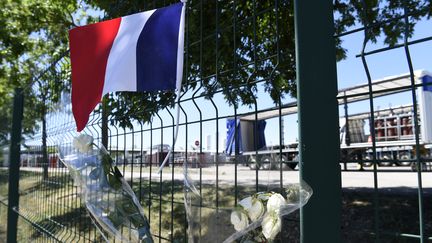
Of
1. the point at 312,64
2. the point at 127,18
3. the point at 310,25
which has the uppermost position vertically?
the point at 127,18

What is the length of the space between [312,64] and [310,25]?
5.1 inches

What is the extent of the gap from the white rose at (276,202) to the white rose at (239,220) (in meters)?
0.10

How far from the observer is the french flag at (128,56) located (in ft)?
5.91

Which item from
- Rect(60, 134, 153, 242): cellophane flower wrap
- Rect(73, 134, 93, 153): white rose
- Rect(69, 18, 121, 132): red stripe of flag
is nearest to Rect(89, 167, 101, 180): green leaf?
Rect(60, 134, 153, 242): cellophane flower wrap

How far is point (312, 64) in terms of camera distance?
125 cm

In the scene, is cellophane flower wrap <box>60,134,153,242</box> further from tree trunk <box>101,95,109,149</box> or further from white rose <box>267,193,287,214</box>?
white rose <box>267,193,287,214</box>

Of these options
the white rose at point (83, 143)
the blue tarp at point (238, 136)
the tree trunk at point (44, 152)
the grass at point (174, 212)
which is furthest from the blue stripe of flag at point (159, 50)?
the tree trunk at point (44, 152)

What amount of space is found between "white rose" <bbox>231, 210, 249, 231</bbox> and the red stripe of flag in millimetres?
1107

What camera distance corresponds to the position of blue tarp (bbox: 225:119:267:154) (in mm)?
1682

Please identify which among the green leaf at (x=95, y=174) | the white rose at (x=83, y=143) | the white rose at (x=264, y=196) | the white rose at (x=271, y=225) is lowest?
the white rose at (x=271, y=225)

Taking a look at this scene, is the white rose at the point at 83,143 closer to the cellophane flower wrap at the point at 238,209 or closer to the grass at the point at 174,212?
the grass at the point at 174,212

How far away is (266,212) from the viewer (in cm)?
120

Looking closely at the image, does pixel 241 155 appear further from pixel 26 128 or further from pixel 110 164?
pixel 26 128

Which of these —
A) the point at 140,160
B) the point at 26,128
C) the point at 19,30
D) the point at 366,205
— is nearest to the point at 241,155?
the point at 140,160
